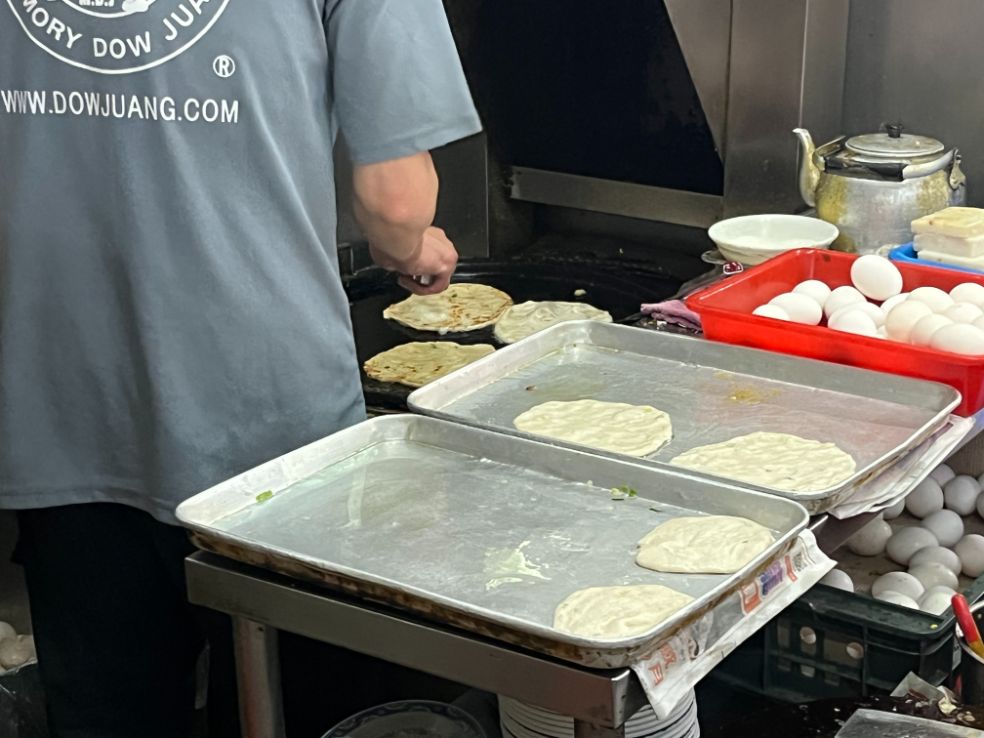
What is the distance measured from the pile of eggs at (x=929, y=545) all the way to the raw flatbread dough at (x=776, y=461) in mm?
288

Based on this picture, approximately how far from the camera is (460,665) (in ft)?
→ 4.13

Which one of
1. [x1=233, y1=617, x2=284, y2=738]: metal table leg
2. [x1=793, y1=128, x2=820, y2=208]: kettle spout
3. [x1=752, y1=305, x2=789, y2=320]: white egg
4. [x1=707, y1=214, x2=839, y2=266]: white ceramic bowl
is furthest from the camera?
[x1=793, y1=128, x2=820, y2=208]: kettle spout

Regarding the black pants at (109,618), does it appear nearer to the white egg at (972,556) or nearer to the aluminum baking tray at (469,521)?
the aluminum baking tray at (469,521)

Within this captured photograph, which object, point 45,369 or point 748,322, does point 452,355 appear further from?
point 45,369

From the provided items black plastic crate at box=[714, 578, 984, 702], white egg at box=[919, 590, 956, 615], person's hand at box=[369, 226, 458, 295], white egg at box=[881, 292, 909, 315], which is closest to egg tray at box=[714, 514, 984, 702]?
black plastic crate at box=[714, 578, 984, 702]

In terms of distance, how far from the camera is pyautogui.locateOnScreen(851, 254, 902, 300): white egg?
2.07 m

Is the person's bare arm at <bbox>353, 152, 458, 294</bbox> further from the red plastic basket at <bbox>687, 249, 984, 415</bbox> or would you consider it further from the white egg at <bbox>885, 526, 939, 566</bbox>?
the white egg at <bbox>885, 526, 939, 566</bbox>

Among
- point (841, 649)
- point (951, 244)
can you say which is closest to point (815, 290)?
point (951, 244)

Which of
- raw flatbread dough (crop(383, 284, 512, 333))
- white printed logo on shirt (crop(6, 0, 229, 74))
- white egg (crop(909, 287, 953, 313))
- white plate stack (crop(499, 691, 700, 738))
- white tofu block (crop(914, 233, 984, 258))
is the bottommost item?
white plate stack (crop(499, 691, 700, 738))

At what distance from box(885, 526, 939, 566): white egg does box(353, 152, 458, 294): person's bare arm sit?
0.87 meters

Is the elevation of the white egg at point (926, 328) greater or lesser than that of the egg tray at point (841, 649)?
greater

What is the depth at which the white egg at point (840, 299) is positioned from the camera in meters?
2.01

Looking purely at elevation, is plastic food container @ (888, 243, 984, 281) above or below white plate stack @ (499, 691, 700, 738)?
above

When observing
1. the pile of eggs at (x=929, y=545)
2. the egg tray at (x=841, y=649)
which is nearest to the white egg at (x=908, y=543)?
the pile of eggs at (x=929, y=545)
